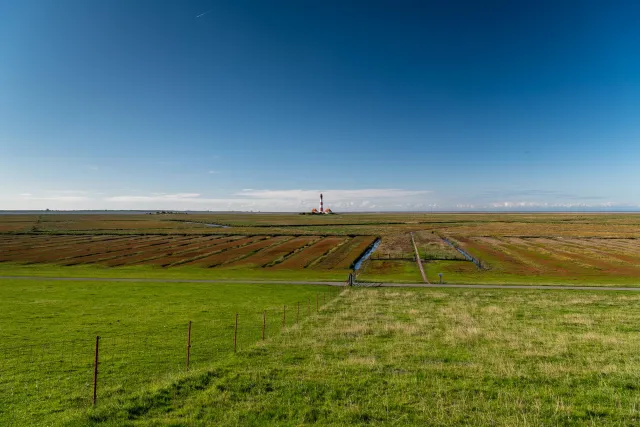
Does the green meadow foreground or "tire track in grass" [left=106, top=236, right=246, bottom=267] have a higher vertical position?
the green meadow foreground

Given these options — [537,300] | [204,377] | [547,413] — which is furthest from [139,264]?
[547,413]

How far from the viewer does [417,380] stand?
13234 mm

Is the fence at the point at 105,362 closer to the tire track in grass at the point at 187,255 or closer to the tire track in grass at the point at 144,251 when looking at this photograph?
the tire track in grass at the point at 187,255

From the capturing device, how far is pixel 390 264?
214 ft

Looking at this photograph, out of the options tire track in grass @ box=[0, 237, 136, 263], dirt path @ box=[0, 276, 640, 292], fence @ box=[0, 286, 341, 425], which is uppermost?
fence @ box=[0, 286, 341, 425]

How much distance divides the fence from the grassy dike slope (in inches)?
80.6

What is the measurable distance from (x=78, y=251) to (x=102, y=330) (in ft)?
241

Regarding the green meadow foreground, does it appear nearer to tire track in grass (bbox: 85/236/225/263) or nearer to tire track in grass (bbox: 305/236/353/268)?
tire track in grass (bbox: 305/236/353/268)

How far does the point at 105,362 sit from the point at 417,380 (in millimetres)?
14799

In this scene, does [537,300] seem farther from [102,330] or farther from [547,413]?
[102,330]

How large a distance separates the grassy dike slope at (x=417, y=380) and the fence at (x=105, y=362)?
2.05 metres

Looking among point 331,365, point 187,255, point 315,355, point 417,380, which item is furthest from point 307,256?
point 417,380

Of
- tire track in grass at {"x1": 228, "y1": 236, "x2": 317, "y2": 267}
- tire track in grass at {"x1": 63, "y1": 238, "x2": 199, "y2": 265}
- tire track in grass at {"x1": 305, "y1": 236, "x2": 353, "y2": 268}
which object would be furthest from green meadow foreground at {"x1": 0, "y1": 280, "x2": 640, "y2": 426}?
tire track in grass at {"x1": 63, "y1": 238, "x2": 199, "y2": 265}

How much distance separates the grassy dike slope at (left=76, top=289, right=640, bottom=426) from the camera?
34.6ft
